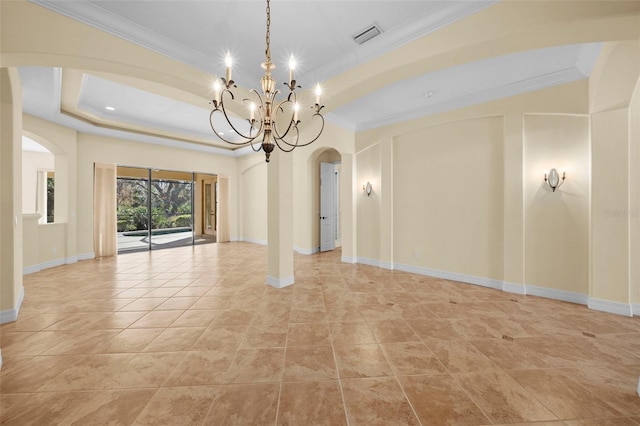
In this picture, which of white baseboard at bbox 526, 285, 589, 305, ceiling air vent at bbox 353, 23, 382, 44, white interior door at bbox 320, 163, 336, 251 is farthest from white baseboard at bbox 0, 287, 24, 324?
white baseboard at bbox 526, 285, 589, 305

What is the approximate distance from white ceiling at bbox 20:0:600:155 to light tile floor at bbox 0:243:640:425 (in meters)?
3.18

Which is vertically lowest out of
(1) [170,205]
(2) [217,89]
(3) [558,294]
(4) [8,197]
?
(3) [558,294]

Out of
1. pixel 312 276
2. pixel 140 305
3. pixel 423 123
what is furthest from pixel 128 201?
pixel 423 123

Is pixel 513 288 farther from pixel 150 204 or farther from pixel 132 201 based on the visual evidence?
pixel 132 201

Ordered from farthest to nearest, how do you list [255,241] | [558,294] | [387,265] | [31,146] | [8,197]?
[255,241] → [31,146] → [387,265] → [558,294] → [8,197]

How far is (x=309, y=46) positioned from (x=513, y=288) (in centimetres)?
465

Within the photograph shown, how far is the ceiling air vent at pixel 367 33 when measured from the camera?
2.62 metres

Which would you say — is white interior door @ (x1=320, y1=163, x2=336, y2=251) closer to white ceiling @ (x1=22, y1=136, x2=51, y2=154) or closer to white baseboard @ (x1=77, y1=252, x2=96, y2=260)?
white baseboard @ (x1=77, y1=252, x2=96, y2=260)

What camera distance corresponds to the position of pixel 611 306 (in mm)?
3277

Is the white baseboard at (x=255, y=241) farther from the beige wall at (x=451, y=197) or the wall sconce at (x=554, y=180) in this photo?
the wall sconce at (x=554, y=180)

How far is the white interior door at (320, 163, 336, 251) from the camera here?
7.55 metres

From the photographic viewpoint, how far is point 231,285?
14.3 feet

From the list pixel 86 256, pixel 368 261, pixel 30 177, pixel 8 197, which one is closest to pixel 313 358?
pixel 368 261

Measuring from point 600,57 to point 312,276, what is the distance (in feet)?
16.8
